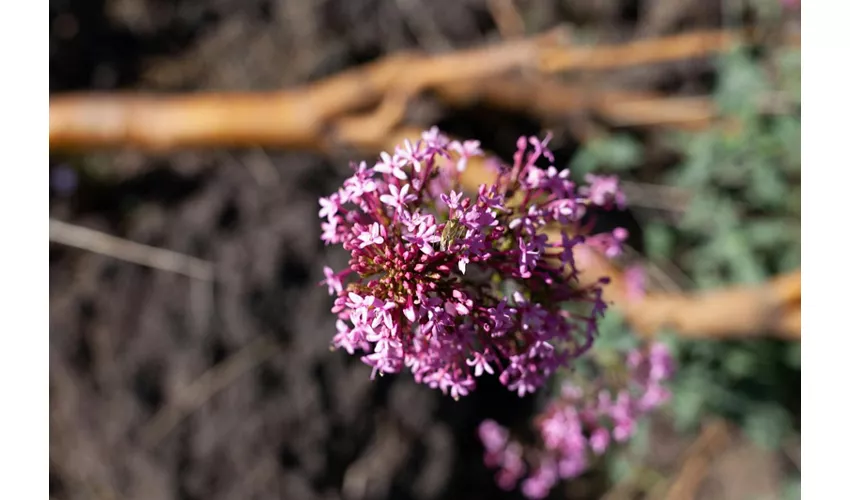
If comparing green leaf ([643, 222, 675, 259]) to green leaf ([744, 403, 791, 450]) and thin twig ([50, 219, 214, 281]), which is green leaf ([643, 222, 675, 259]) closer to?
green leaf ([744, 403, 791, 450])

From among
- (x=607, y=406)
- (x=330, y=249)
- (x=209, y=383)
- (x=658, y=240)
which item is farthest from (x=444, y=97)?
(x=209, y=383)

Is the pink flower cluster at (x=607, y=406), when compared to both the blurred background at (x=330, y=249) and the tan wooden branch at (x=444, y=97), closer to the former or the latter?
the tan wooden branch at (x=444, y=97)

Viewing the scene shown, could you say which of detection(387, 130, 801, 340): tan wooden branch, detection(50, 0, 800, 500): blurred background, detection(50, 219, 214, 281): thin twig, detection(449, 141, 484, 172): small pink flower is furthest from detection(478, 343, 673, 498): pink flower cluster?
detection(50, 219, 214, 281): thin twig

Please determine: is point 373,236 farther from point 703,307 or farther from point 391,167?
point 703,307
